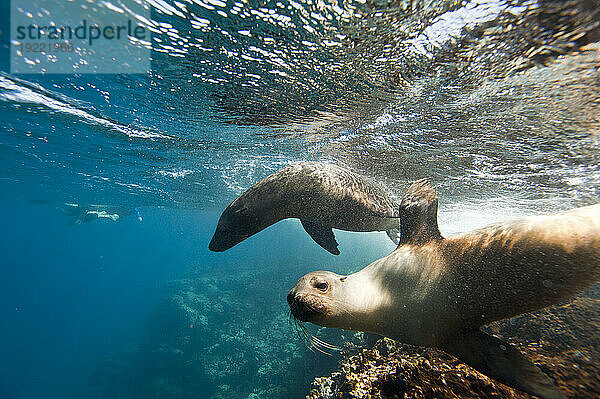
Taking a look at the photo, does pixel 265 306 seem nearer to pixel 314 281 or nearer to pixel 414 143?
pixel 414 143

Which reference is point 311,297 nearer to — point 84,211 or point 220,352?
point 220,352

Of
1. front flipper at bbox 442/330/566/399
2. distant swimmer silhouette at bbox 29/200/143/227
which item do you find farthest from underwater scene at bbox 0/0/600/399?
distant swimmer silhouette at bbox 29/200/143/227

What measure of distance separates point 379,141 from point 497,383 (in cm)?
655

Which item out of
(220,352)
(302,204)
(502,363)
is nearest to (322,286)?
(502,363)

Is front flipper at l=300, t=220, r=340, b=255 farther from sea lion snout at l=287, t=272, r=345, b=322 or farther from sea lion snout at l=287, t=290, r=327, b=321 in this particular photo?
sea lion snout at l=287, t=290, r=327, b=321

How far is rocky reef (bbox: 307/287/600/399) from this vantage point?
6.82ft

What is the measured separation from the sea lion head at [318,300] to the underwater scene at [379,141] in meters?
0.02

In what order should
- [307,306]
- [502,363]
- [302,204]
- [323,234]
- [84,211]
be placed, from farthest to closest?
[84,211]
[323,234]
[302,204]
[307,306]
[502,363]

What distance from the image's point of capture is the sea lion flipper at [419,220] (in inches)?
107

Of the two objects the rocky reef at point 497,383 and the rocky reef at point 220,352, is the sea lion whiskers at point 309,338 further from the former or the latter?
the rocky reef at point 220,352

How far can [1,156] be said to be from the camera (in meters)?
14.3

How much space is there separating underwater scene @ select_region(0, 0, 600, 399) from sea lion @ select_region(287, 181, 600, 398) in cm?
1

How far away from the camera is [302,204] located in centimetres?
398

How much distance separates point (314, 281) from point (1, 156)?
2129 centimetres
